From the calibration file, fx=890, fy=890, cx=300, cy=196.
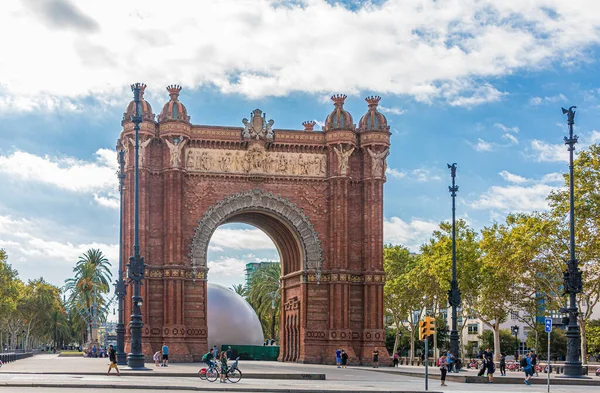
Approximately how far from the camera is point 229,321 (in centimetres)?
6981

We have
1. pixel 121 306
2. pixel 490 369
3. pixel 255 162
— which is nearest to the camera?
pixel 490 369

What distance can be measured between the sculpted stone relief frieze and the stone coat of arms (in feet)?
2.65

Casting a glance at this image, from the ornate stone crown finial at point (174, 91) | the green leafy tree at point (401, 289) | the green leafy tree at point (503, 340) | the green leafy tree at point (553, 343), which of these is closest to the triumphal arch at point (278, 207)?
the ornate stone crown finial at point (174, 91)

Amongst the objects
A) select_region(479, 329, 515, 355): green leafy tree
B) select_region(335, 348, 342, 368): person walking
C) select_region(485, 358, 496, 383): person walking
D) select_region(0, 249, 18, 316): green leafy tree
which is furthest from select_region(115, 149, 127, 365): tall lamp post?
select_region(479, 329, 515, 355): green leafy tree

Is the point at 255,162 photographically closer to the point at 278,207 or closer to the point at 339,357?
the point at 278,207

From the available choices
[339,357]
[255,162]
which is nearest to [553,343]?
[339,357]

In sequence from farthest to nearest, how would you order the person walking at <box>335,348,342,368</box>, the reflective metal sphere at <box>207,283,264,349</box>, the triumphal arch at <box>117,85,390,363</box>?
the reflective metal sphere at <box>207,283,264,349</box> < the triumphal arch at <box>117,85,390,363</box> < the person walking at <box>335,348,342,368</box>

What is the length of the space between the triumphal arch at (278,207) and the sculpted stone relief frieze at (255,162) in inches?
2.6

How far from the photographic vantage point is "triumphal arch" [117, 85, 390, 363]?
57406 mm

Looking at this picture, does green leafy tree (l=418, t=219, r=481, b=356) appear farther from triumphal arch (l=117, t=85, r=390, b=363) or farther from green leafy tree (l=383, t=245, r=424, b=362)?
triumphal arch (l=117, t=85, r=390, b=363)

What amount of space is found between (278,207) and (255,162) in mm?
3381

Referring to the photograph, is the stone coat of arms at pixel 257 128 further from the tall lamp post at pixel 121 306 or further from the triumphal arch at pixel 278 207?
the tall lamp post at pixel 121 306

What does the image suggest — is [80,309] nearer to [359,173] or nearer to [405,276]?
[405,276]

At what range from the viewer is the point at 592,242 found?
180 ft
